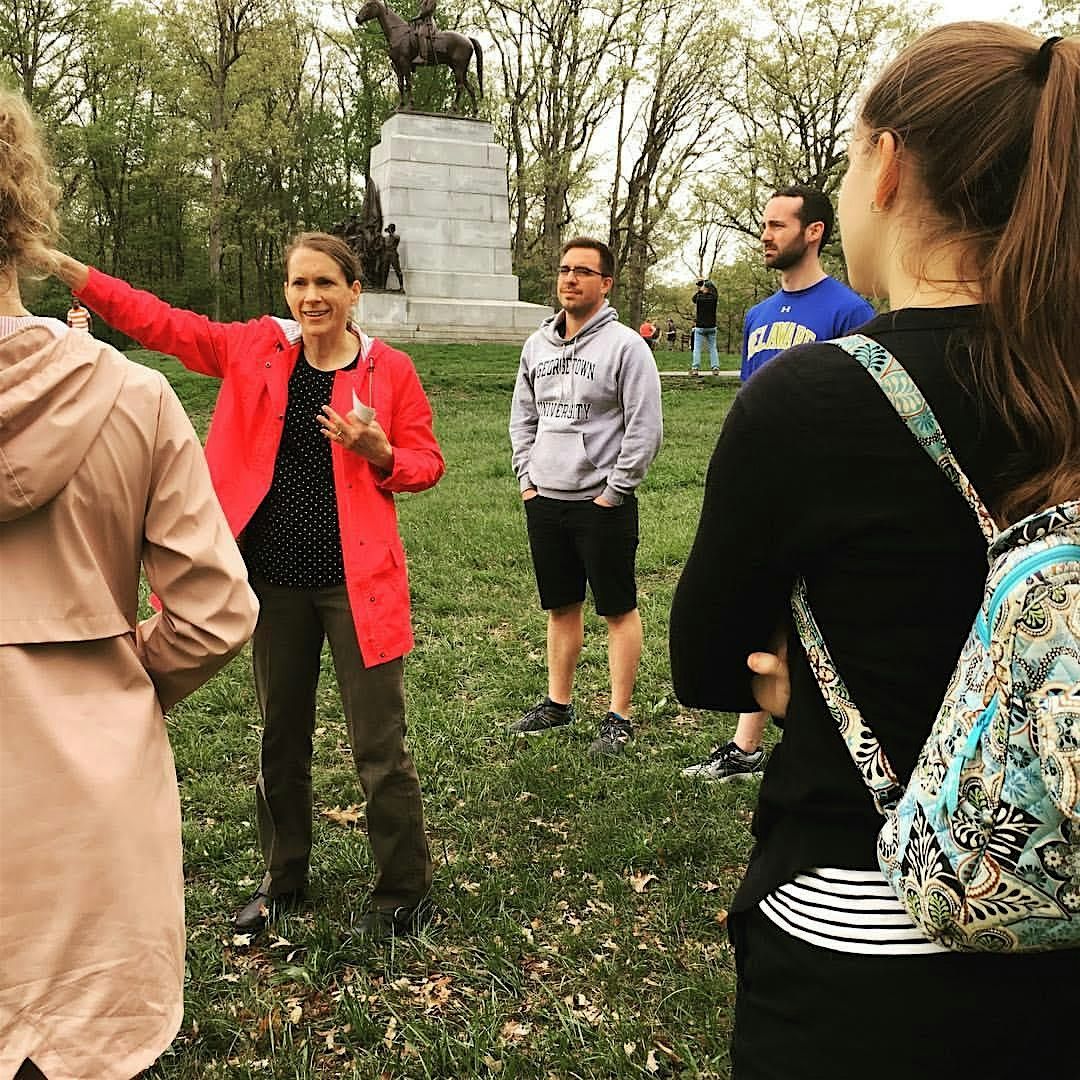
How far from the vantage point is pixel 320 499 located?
339 centimetres

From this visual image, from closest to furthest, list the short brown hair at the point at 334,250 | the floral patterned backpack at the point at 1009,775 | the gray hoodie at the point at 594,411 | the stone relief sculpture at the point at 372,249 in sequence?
the floral patterned backpack at the point at 1009,775 → the short brown hair at the point at 334,250 → the gray hoodie at the point at 594,411 → the stone relief sculpture at the point at 372,249

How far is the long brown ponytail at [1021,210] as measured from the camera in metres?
1.21

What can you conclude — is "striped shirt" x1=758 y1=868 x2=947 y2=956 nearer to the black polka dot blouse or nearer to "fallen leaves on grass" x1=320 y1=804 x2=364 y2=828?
the black polka dot blouse

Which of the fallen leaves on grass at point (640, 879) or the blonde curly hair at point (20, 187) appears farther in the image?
the fallen leaves on grass at point (640, 879)

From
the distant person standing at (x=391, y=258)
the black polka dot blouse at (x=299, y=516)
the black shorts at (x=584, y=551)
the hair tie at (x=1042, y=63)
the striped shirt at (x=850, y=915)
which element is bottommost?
the black shorts at (x=584, y=551)

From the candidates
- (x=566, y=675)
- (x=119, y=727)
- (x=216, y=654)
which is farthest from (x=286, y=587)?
(x=566, y=675)

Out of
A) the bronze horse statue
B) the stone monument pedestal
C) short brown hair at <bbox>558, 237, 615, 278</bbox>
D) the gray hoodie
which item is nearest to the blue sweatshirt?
the gray hoodie

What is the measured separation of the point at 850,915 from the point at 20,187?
5.66ft

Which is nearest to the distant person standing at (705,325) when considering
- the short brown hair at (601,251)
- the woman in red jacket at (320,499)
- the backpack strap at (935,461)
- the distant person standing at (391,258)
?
the distant person standing at (391,258)

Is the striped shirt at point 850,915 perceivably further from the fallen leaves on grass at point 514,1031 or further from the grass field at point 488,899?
the fallen leaves on grass at point 514,1031

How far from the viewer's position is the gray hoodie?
5.05 meters

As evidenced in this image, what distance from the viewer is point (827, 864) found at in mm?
1313

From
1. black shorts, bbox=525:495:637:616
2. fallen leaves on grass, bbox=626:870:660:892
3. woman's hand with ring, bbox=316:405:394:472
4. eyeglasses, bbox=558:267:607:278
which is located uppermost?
eyeglasses, bbox=558:267:607:278

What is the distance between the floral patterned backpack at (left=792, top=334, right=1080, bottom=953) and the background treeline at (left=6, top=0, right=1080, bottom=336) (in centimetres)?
2990
